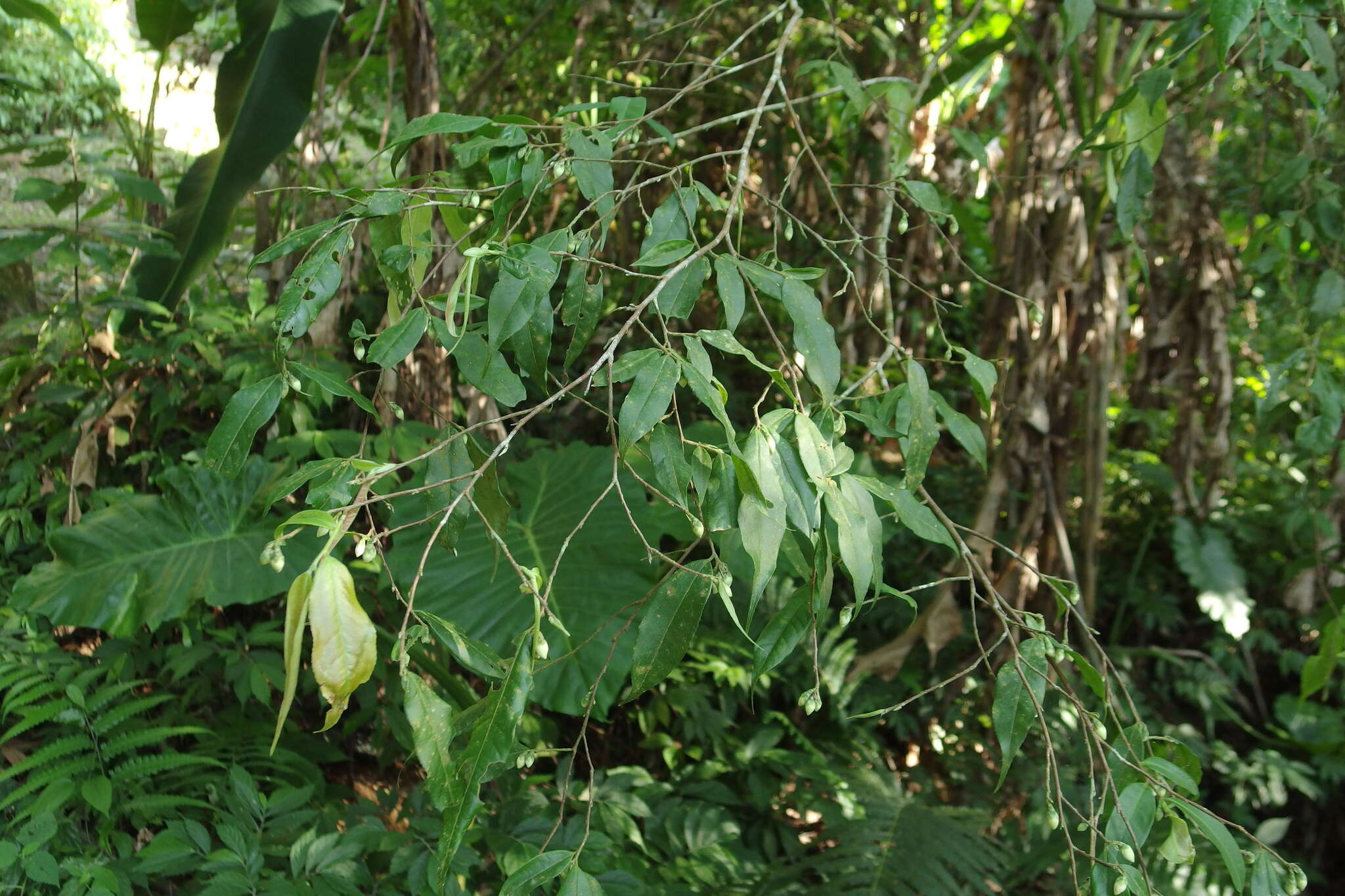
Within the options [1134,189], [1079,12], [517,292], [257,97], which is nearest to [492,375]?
[517,292]

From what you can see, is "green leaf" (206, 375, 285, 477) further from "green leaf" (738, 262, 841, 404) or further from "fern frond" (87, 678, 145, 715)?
"fern frond" (87, 678, 145, 715)

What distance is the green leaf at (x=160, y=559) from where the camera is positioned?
136 centimetres

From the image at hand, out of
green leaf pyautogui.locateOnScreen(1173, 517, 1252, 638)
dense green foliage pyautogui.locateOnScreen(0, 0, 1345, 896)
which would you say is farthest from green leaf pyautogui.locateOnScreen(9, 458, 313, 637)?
green leaf pyautogui.locateOnScreen(1173, 517, 1252, 638)

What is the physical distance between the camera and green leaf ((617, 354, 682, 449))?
1.63ft

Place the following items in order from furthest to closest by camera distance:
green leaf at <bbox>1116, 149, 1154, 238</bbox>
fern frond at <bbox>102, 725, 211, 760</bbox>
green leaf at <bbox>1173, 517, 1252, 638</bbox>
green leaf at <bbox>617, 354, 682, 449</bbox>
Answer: green leaf at <bbox>1173, 517, 1252, 638</bbox> < fern frond at <bbox>102, 725, 211, 760</bbox> < green leaf at <bbox>1116, 149, 1154, 238</bbox> < green leaf at <bbox>617, 354, 682, 449</bbox>

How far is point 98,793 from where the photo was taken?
1.15 m

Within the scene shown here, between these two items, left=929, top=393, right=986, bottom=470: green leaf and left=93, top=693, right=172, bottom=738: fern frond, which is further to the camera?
left=93, top=693, right=172, bottom=738: fern frond

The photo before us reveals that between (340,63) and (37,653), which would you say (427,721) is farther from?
(340,63)

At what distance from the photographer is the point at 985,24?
2271 mm

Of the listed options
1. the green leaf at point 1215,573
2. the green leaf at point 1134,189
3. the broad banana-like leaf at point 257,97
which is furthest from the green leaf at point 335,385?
the green leaf at point 1215,573

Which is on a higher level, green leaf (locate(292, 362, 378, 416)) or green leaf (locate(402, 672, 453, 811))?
green leaf (locate(292, 362, 378, 416))

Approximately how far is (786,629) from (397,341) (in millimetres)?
313

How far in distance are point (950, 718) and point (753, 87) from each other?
4.99ft

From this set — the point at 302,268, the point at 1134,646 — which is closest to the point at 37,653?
the point at 302,268
